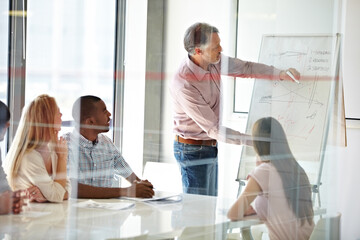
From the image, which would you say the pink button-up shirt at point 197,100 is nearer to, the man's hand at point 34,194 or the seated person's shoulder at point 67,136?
the seated person's shoulder at point 67,136

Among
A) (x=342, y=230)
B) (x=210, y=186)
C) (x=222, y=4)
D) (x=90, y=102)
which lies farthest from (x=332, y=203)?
(x=90, y=102)

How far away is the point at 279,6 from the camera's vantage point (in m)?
2.96

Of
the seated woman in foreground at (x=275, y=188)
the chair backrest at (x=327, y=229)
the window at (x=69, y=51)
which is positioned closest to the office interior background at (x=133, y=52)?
the window at (x=69, y=51)

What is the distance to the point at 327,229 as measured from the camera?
3213 millimetres

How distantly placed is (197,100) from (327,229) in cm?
110

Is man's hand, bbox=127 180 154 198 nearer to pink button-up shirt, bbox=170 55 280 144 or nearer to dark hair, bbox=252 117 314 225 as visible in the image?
pink button-up shirt, bbox=170 55 280 144

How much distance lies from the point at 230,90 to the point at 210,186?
19.6 inches

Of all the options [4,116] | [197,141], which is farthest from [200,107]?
[4,116]

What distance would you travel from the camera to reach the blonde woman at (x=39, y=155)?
2514 millimetres

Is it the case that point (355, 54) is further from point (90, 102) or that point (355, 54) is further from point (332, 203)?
point (90, 102)

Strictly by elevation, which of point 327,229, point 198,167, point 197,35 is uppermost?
point 197,35

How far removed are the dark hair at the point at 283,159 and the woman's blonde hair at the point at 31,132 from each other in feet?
3.43

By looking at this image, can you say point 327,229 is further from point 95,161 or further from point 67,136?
point 67,136

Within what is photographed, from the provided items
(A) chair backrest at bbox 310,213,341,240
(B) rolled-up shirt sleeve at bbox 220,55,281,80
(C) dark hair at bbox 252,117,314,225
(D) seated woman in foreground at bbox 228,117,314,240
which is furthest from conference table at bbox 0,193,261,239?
(A) chair backrest at bbox 310,213,341,240
